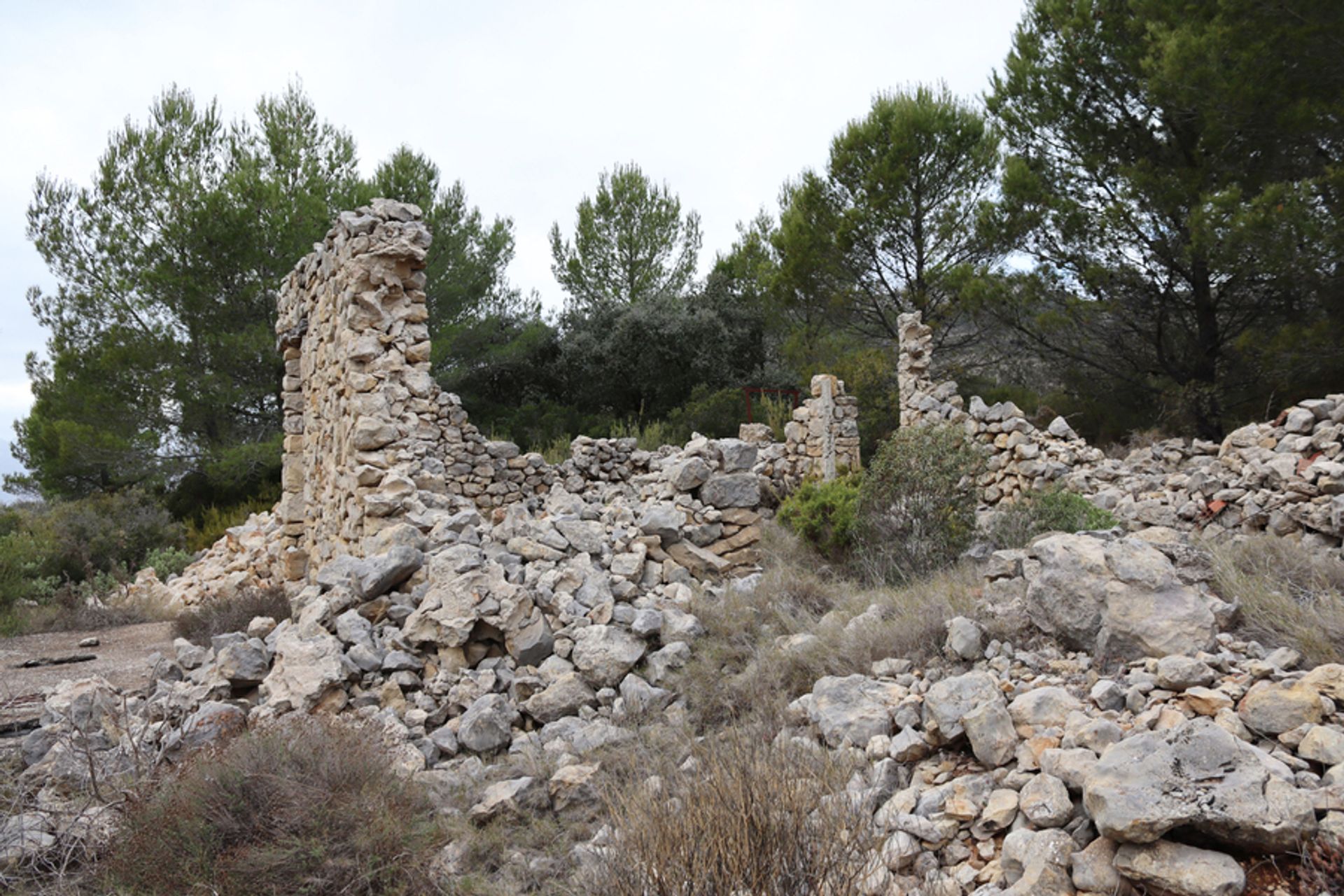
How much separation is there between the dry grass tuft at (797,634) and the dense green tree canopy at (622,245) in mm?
18191

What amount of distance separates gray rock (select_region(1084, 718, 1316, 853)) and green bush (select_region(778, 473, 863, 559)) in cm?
415

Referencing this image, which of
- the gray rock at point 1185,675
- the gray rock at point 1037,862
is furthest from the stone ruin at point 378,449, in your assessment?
the gray rock at point 1037,862

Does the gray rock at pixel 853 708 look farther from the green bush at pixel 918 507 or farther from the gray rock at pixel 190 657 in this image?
the gray rock at pixel 190 657

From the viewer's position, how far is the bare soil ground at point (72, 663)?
4.90 m

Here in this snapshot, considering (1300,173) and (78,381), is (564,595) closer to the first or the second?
(1300,173)

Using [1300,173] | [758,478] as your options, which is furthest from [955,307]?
[758,478]

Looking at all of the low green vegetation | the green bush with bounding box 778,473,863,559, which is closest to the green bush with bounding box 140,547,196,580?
the low green vegetation

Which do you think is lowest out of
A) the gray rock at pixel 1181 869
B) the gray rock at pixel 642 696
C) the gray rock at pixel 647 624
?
the gray rock at pixel 1181 869

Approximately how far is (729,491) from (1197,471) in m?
4.40

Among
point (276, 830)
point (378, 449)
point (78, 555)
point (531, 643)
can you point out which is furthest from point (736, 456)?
point (78, 555)

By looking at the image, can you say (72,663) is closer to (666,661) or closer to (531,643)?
(531,643)

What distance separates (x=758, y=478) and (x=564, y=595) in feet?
10.5

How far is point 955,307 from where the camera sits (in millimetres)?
15750

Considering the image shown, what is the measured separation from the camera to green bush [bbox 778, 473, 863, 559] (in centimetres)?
680
